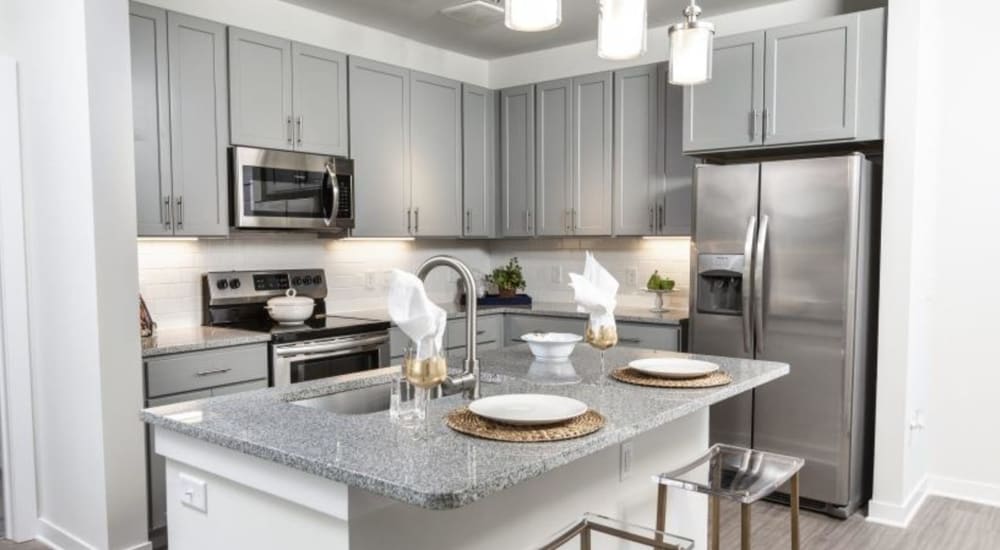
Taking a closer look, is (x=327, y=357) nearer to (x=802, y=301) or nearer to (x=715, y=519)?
(x=715, y=519)

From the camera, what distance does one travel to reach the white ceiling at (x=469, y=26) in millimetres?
4238

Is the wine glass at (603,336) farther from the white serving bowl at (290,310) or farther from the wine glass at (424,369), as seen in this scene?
the white serving bowl at (290,310)

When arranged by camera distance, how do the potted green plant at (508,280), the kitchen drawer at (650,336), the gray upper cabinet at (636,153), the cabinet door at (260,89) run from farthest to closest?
the potted green plant at (508,280) < the gray upper cabinet at (636,153) < the kitchen drawer at (650,336) < the cabinet door at (260,89)

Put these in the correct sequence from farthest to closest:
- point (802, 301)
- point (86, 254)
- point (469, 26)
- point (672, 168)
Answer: point (469, 26), point (672, 168), point (802, 301), point (86, 254)

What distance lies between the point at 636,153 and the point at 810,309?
1472mm

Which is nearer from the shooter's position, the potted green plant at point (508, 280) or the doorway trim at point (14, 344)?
the doorway trim at point (14, 344)

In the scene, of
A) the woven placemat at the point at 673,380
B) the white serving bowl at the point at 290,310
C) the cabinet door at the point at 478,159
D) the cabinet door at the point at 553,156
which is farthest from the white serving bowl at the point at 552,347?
the cabinet door at the point at 478,159

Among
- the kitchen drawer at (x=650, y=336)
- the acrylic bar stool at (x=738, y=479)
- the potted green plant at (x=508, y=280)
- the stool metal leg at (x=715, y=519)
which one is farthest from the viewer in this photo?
the potted green plant at (x=508, y=280)

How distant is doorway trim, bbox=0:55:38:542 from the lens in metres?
3.21

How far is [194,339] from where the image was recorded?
337cm

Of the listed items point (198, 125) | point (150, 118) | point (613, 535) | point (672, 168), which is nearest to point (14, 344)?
point (150, 118)

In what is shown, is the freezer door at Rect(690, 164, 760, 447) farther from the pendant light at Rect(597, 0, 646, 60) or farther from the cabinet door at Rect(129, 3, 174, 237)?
the cabinet door at Rect(129, 3, 174, 237)

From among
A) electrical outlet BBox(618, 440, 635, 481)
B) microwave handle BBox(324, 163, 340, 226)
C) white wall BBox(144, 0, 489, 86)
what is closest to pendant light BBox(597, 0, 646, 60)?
electrical outlet BBox(618, 440, 635, 481)

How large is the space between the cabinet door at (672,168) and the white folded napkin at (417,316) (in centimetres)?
300
